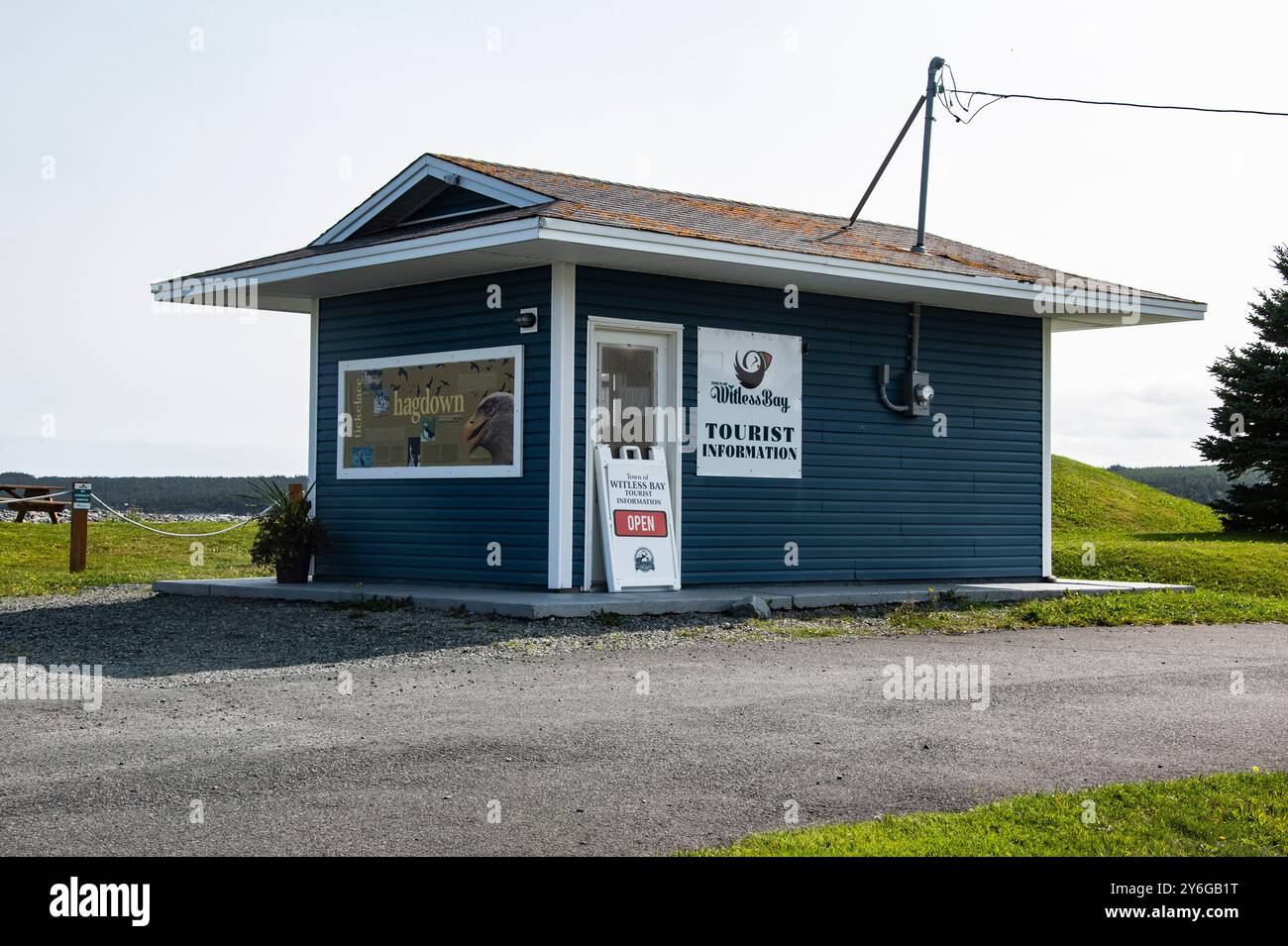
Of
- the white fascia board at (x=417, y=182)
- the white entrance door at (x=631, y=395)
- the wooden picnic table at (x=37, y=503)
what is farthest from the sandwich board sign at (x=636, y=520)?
the wooden picnic table at (x=37, y=503)

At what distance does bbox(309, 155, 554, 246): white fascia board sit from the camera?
14562 millimetres

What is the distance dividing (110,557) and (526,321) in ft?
38.8

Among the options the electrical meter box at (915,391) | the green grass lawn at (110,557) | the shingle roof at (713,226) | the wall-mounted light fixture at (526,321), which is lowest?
the green grass lawn at (110,557)

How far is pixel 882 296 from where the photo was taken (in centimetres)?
1608

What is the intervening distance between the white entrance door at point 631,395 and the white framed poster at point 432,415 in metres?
0.75

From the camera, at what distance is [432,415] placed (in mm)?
15125

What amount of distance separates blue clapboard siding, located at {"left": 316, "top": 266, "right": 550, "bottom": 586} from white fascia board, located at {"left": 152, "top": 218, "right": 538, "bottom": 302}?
1.01 meters

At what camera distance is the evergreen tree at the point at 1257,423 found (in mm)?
31266
